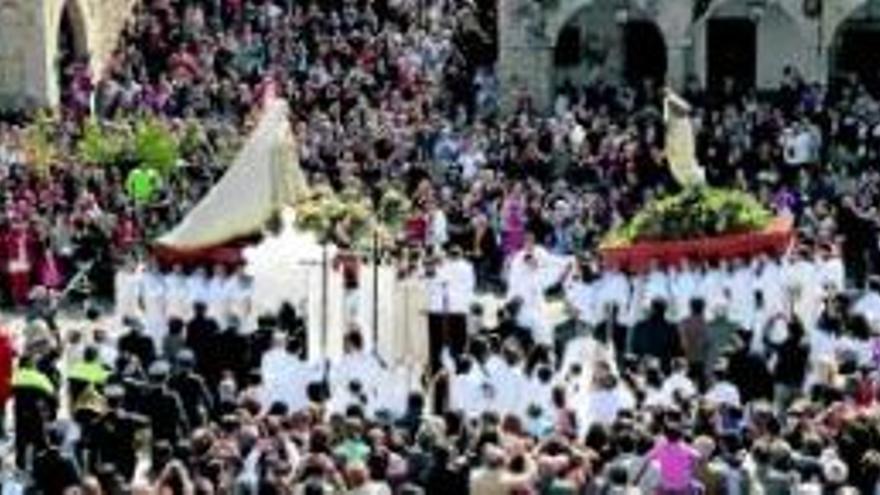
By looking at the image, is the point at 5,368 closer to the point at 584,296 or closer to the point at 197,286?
the point at 197,286

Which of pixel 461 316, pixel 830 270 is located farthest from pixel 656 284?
pixel 461 316

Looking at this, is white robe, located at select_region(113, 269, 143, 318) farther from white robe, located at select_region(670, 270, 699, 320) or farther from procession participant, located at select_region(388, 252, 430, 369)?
white robe, located at select_region(670, 270, 699, 320)

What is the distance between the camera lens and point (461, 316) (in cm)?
3188

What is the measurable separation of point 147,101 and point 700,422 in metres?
21.3

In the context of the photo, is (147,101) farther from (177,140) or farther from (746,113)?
(746,113)

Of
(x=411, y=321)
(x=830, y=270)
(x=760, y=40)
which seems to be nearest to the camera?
(x=411, y=321)

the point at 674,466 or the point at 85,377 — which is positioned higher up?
the point at 85,377

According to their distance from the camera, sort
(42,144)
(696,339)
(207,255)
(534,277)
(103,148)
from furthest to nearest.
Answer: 1. (42,144)
2. (103,148)
3. (207,255)
4. (534,277)
5. (696,339)

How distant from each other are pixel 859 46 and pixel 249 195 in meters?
15.1

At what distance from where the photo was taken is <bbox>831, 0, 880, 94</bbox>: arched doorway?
45.1 metres

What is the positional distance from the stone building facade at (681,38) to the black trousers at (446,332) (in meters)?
13.3

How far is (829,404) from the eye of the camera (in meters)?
25.5

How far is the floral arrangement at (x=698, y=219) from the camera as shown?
108 feet

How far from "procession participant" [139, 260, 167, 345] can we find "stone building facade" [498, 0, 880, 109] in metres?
12.9
